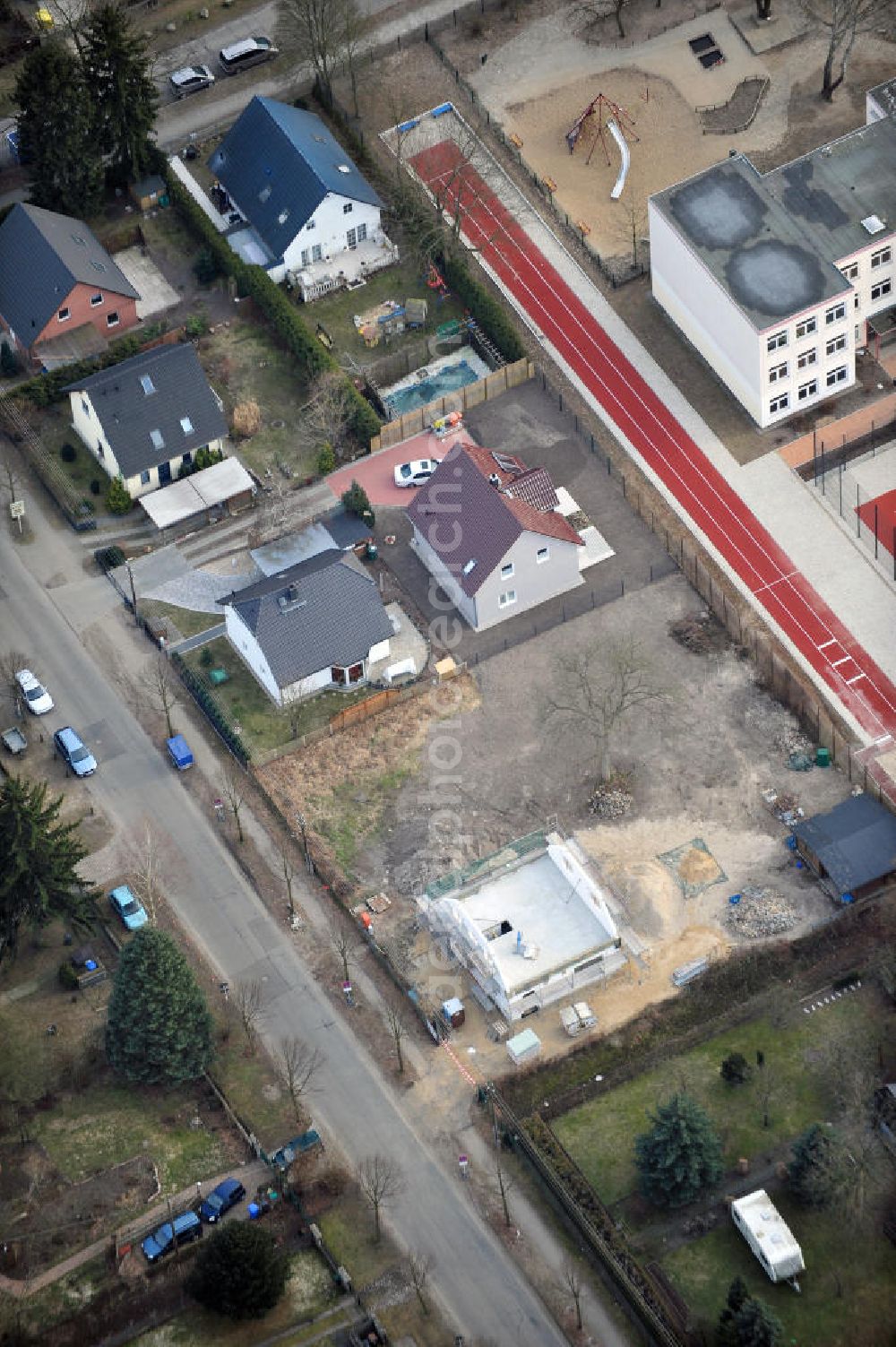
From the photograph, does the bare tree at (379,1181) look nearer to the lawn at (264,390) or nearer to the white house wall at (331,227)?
the lawn at (264,390)

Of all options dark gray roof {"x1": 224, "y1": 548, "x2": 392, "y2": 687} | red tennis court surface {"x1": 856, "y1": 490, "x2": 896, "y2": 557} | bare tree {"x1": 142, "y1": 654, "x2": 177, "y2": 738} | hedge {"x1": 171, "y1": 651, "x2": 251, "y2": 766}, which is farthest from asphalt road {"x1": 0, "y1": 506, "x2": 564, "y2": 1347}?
red tennis court surface {"x1": 856, "y1": 490, "x2": 896, "y2": 557}

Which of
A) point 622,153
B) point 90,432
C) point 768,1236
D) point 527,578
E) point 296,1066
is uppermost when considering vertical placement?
point 90,432

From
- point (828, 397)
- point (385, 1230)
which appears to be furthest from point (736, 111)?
point (385, 1230)

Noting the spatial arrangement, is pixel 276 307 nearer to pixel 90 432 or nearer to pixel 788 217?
pixel 90 432

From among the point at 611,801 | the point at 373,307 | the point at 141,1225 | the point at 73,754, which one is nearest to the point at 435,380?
the point at 373,307

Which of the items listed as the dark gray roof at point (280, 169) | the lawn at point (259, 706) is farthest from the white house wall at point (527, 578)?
the dark gray roof at point (280, 169)

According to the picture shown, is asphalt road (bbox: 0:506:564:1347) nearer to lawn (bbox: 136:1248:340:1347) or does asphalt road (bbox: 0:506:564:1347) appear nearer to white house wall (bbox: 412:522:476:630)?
lawn (bbox: 136:1248:340:1347)
